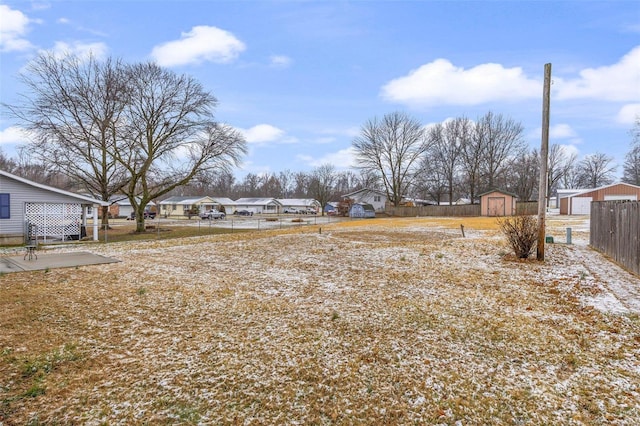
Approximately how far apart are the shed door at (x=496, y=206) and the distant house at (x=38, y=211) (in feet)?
127

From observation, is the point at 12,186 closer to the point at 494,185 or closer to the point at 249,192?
the point at 494,185

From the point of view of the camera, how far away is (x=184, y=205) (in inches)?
2386

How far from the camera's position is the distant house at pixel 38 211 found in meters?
16.6

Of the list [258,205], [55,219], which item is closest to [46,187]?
[55,219]

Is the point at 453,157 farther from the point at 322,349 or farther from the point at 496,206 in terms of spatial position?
the point at 322,349

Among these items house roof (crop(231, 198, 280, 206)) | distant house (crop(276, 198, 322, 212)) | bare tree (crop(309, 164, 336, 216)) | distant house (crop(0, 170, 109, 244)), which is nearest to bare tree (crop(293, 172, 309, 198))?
distant house (crop(276, 198, 322, 212))

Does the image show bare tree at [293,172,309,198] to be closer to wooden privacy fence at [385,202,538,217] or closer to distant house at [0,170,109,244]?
wooden privacy fence at [385,202,538,217]

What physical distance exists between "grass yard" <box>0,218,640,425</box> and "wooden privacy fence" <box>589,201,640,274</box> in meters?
0.81

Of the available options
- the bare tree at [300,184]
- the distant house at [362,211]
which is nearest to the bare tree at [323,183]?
the distant house at [362,211]

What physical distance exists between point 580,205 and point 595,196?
6.36ft

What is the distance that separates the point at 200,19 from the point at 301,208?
2480 inches

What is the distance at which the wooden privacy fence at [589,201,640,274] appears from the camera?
26.8 ft

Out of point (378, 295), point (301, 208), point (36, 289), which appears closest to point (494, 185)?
point (301, 208)

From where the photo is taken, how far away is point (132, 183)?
2434cm
